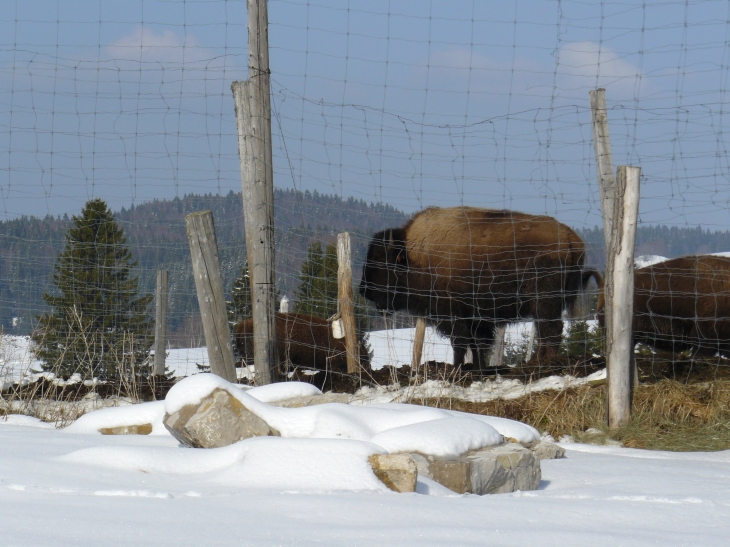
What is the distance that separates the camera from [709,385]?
6.82 metres

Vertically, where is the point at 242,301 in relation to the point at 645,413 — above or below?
above

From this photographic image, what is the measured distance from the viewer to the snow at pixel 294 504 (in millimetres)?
2371

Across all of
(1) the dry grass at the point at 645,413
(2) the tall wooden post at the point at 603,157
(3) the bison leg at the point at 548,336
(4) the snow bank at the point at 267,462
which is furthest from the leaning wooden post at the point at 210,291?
(3) the bison leg at the point at 548,336

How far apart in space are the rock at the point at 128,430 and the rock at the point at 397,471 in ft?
6.65

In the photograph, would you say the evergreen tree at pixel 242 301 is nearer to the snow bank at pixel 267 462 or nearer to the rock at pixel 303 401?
the rock at pixel 303 401

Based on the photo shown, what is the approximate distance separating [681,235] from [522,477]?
5.77m

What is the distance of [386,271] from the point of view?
10.3m

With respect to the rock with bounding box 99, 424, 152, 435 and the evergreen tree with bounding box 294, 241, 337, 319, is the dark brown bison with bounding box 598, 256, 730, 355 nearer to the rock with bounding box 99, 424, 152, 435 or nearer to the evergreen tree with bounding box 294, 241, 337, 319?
the evergreen tree with bounding box 294, 241, 337, 319

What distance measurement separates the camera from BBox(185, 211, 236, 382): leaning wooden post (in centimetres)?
623

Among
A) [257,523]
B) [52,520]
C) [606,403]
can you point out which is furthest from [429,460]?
[606,403]

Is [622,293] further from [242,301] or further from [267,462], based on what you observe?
[242,301]

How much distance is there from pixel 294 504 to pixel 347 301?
6107 mm

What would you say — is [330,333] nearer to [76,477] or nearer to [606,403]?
[606,403]

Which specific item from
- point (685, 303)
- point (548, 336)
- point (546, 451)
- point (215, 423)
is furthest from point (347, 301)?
point (215, 423)
